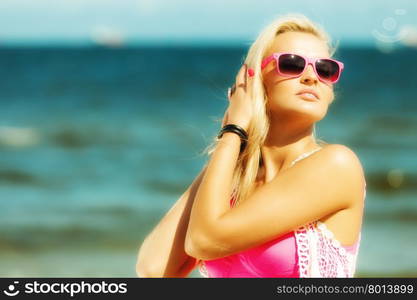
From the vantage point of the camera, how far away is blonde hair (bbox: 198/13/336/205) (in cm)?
278

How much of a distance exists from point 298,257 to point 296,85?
63 centimetres

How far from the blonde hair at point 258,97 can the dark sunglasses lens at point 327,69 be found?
137mm

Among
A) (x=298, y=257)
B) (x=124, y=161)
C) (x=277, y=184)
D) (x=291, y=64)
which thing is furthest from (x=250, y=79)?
(x=124, y=161)

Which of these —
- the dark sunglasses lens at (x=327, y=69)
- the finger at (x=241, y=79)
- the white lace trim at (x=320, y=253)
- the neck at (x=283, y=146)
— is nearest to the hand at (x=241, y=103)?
the finger at (x=241, y=79)

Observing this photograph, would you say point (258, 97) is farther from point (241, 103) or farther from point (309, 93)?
point (309, 93)

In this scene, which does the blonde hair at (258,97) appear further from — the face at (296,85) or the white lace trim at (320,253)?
the white lace trim at (320,253)

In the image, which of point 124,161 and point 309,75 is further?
point 124,161

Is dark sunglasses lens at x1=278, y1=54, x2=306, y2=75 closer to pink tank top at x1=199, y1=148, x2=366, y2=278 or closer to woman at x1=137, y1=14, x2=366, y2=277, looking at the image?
woman at x1=137, y1=14, x2=366, y2=277

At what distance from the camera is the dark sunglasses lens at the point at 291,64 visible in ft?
8.91

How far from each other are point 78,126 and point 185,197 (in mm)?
15038

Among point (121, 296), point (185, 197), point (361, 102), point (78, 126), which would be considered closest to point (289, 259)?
point (185, 197)

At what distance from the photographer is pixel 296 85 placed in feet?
8.91

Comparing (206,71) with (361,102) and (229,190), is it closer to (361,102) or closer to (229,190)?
(361,102)

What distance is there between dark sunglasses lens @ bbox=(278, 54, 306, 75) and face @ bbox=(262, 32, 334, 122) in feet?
0.07
